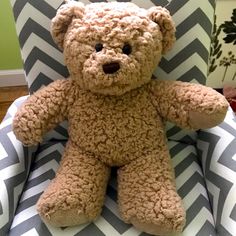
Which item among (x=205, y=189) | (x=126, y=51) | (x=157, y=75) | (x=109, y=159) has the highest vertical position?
(x=126, y=51)

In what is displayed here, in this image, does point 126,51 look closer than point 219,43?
Yes

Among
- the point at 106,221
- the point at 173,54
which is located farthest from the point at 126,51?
the point at 106,221

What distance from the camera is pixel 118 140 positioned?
83cm

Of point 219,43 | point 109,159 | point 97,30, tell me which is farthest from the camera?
point 219,43

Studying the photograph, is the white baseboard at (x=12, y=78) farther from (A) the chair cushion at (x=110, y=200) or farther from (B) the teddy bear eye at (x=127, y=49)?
(B) the teddy bear eye at (x=127, y=49)

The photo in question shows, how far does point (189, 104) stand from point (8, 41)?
1122mm

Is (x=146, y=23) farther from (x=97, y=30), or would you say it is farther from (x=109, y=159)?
(x=109, y=159)

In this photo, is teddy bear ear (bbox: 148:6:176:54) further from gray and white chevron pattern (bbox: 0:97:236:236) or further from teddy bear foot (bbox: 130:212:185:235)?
teddy bear foot (bbox: 130:212:185:235)

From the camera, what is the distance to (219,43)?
4.90ft

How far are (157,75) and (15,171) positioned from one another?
429mm

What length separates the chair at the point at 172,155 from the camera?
81 centimetres

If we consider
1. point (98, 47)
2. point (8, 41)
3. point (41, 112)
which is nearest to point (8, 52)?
point (8, 41)

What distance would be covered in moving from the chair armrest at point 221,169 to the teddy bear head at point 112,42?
0.27 metres

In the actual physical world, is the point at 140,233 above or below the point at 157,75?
below
